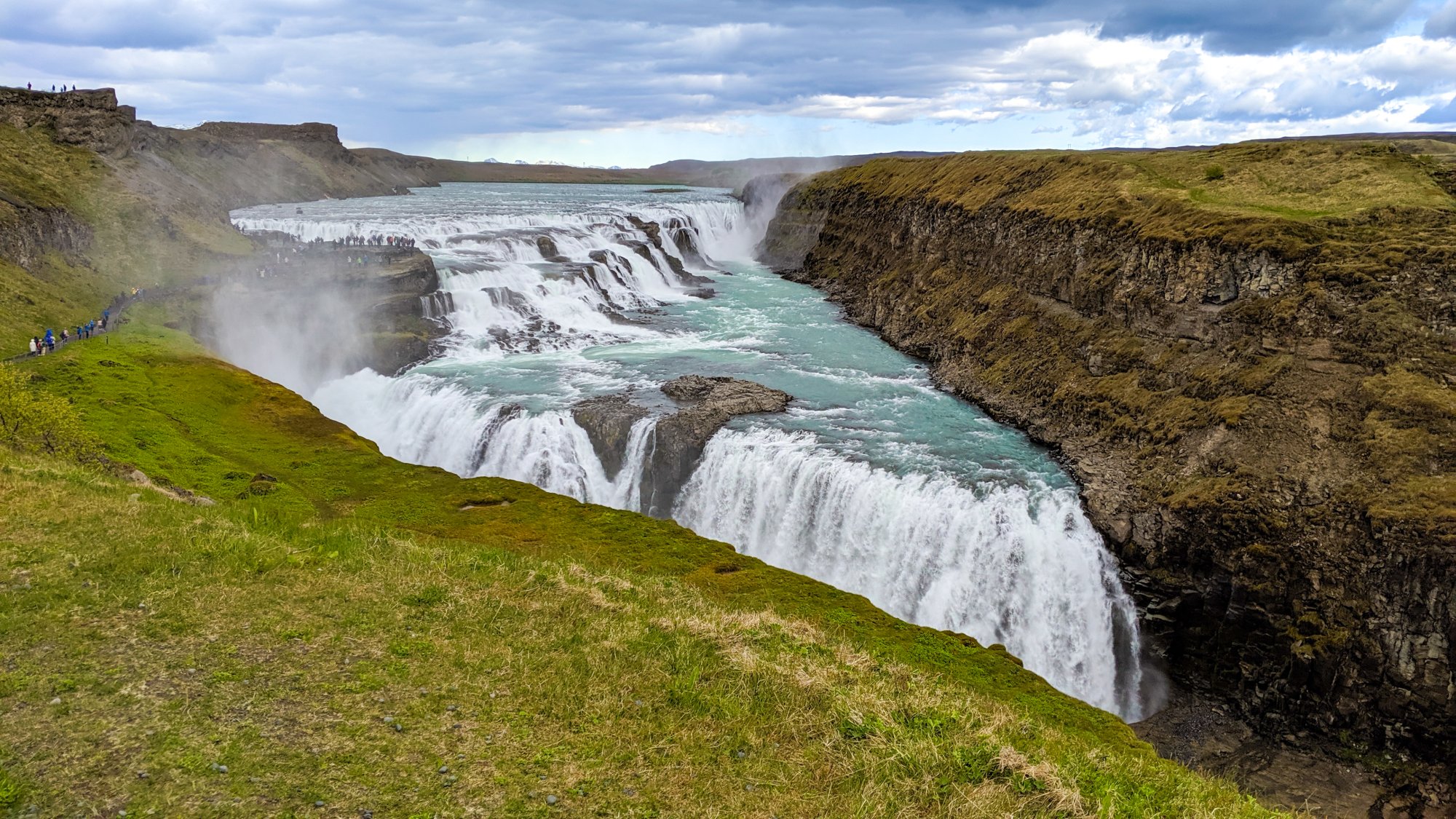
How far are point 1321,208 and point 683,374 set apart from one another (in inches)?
1046

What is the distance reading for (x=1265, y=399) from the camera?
26578 mm

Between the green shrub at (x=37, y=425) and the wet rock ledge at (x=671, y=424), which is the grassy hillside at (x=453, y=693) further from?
the wet rock ledge at (x=671, y=424)

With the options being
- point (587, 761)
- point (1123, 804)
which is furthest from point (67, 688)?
point (1123, 804)

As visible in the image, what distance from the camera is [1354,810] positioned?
18.5 meters

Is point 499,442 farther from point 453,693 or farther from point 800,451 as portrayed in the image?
point 453,693

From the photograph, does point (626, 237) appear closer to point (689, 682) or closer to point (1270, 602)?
point (1270, 602)

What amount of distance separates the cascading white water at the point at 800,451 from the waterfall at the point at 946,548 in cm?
5

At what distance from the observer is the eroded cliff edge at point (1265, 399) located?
20.8 metres

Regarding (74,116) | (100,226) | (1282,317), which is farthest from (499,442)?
(74,116)

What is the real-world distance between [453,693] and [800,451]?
67.0 ft

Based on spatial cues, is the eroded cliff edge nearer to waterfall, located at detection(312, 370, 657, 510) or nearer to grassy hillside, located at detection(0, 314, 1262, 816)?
grassy hillside, located at detection(0, 314, 1262, 816)

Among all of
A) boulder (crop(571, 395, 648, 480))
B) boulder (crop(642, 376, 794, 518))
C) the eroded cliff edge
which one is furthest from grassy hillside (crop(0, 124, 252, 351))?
the eroded cliff edge

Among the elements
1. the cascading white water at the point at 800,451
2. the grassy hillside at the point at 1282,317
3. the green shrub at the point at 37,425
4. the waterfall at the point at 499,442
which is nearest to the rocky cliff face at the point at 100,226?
the cascading white water at the point at 800,451

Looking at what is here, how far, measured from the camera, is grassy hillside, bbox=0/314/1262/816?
30.6ft
